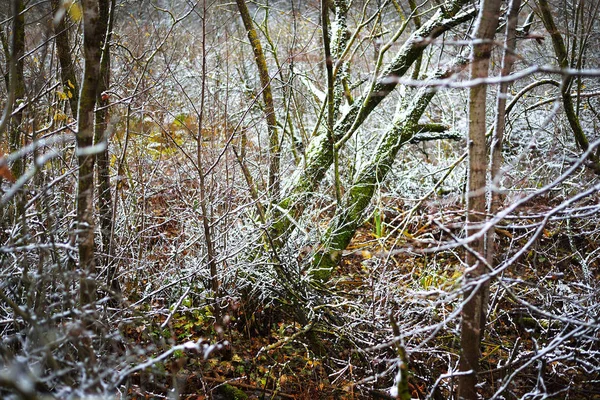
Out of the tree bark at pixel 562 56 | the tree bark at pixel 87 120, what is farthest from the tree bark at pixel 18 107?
the tree bark at pixel 562 56

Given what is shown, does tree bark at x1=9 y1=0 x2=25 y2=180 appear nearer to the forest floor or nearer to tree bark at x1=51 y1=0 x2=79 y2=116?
tree bark at x1=51 y1=0 x2=79 y2=116

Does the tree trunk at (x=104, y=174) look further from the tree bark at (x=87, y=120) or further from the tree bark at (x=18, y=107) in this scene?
the tree bark at (x=87, y=120)

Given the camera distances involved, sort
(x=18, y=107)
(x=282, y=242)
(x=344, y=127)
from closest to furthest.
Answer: (x=18, y=107) < (x=282, y=242) < (x=344, y=127)

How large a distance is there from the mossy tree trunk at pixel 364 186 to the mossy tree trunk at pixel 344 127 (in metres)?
0.35

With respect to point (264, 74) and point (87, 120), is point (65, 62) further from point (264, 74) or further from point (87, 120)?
point (264, 74)

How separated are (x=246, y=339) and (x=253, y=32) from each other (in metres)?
2.91

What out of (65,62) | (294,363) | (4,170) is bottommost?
(294,363)

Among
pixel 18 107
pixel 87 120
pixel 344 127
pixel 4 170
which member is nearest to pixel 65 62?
pixel 18 107

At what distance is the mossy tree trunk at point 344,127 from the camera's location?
4410 mm

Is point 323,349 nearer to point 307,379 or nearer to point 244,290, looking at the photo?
point 307,379

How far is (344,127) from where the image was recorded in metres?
4.86

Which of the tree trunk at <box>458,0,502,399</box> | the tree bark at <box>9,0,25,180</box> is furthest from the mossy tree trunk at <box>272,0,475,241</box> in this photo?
the tree bark at <box>9,0,25,180</box>

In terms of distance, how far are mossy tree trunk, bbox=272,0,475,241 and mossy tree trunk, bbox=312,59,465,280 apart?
13.7 inches

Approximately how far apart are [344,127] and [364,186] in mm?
676
